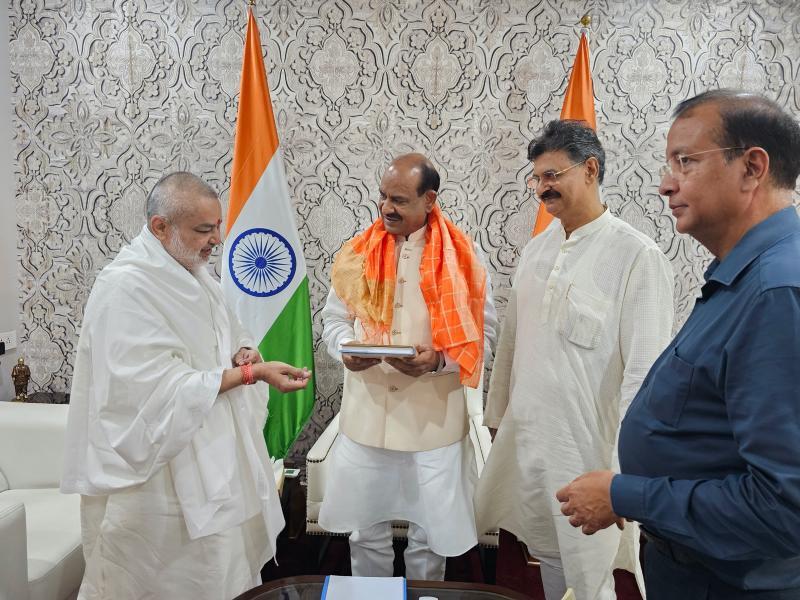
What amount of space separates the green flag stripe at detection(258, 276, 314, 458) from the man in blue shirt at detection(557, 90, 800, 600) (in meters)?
1.95

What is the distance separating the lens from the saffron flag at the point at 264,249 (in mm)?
2803

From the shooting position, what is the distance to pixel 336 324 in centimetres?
212

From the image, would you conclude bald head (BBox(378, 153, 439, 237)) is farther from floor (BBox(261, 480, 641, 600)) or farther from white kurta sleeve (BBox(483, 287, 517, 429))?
floor (BBox(261, 480, 641, 600))

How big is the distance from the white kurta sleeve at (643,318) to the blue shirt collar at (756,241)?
68 cm

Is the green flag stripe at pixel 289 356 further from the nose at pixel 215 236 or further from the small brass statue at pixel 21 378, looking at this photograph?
the small brass statue at pixel 21 378

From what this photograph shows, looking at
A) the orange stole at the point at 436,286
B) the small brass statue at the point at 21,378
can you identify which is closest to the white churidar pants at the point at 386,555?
the orange stole at the point at 436,286

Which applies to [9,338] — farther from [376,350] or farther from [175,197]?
[376,350]

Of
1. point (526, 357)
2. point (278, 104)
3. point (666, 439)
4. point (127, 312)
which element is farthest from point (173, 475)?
point (278, 104)

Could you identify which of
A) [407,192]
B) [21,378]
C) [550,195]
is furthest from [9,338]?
[550,195]

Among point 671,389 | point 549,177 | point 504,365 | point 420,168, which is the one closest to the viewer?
point 671,389

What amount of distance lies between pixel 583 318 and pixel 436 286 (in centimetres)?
50

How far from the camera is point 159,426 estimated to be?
156 cm

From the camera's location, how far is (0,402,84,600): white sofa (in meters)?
1.67

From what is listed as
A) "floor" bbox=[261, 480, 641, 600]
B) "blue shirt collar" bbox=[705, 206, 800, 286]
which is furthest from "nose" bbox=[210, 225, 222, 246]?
"floor" bbox=[261, 480, 641, 600]
